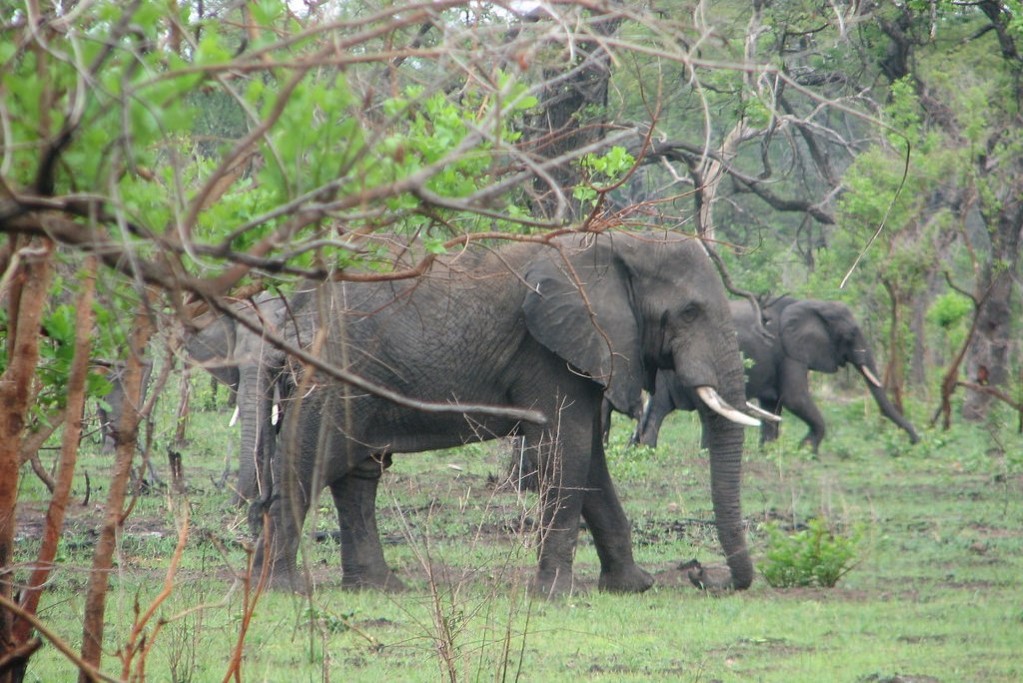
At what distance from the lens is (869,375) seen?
17969 millimetres

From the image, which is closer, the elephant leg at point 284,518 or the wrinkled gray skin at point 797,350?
the elephant leg at point 284,518

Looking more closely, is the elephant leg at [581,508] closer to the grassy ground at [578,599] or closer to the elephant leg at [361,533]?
the grassy ground at [578,599]

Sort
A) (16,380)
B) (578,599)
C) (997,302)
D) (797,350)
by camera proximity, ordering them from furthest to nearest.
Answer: (997,302), (797,350), (578,599), (16,380)

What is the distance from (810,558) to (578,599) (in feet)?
4.79

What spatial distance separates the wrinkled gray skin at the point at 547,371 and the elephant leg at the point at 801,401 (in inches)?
358

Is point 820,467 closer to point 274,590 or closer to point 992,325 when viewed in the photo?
point 992,325

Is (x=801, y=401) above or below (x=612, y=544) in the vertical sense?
above

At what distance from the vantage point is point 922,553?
32.6 ft

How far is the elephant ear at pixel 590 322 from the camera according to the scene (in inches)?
335

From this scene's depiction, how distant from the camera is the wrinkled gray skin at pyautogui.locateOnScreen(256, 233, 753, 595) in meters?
8.47

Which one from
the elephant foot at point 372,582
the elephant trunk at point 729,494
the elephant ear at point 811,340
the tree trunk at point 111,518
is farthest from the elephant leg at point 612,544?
the elephant ear at point 811,340

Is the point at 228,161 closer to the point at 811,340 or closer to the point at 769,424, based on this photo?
the point at 769,424

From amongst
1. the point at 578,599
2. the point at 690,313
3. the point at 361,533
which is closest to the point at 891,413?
the point at 690,313

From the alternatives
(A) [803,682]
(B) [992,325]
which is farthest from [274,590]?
(B) [992,325]
